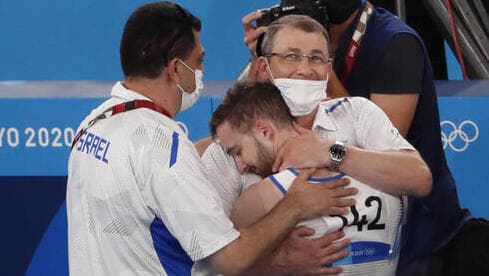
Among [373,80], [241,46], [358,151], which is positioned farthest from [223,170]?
[241,46]

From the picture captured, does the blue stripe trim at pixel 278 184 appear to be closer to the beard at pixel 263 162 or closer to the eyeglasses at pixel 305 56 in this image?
the beard at pixel 263 162

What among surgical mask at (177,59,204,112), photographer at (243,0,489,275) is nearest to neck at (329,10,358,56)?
photographer at (243,0,489,275)

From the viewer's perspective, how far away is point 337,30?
11.4 ft

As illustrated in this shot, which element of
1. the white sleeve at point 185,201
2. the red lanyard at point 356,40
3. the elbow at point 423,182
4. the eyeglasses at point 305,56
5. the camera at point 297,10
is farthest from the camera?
the red lanyard at point 356,40

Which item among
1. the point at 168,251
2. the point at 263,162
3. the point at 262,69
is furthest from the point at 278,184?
the point at 262,69

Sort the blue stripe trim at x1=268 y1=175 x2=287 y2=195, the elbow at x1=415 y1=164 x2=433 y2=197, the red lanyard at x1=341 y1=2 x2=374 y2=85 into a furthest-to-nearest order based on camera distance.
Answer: the red lanyard at x1=341 y1=2 x2=374 y2=85 → the elbow at x1=415 y1=164 x2=433 y2=197 → the blue stripe trim at x1=268 y1=175 x2=287 y2=195

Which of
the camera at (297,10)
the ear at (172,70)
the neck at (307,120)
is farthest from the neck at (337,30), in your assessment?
the ear at (172,70)

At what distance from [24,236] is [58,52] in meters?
2.72

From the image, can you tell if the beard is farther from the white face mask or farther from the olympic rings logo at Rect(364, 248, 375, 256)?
the olympic rings logo at Rect(364, 248, 375, 256)

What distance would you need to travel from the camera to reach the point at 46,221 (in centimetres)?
401

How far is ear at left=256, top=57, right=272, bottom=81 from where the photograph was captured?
2.90 metres

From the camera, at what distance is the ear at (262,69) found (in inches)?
114

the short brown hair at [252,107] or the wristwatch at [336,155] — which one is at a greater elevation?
the short brown hair at [252,107]

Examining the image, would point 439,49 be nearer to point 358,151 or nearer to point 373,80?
point 373,80
